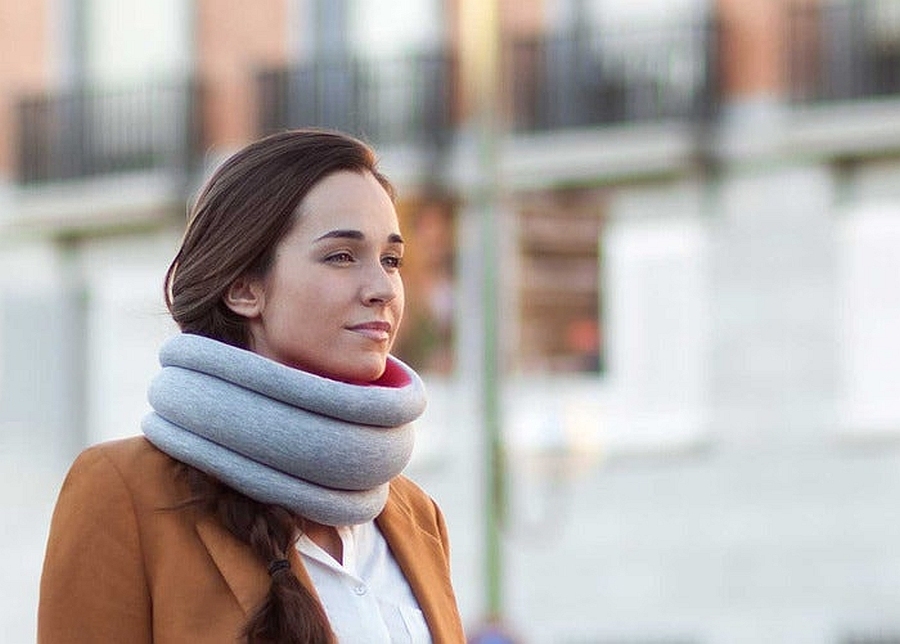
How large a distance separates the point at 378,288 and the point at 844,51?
837 inches

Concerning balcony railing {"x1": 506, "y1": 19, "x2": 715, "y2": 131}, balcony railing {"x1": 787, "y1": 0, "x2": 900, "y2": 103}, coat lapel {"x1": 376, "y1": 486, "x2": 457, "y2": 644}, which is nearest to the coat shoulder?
coat lapel {"x1": 376, "y1": 486, "x2": 457, "y2": 644}

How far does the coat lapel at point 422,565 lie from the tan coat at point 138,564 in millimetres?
206

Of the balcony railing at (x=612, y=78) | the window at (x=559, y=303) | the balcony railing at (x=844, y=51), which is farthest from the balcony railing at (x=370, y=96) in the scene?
the balcony railing at (x=844, y=51)

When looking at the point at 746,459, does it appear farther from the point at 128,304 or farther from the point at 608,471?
the point at 128,304

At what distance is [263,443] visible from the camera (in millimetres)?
3363

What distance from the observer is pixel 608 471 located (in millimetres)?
25688

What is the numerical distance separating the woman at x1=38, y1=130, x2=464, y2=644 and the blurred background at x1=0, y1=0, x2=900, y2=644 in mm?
19508

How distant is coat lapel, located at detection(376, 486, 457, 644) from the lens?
3549mm

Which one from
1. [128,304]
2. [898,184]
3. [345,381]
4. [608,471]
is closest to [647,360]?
[608,471]

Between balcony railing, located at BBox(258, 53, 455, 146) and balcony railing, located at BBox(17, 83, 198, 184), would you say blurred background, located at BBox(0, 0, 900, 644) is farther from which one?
balcony railing, located at BBox(17, 83, 198, 184)

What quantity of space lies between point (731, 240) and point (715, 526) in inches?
94.4

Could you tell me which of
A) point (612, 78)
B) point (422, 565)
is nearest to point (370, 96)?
point (612, 78)

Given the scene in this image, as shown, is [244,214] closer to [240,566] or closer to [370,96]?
[240,566]

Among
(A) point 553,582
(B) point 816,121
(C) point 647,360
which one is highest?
(B) point 816,121
